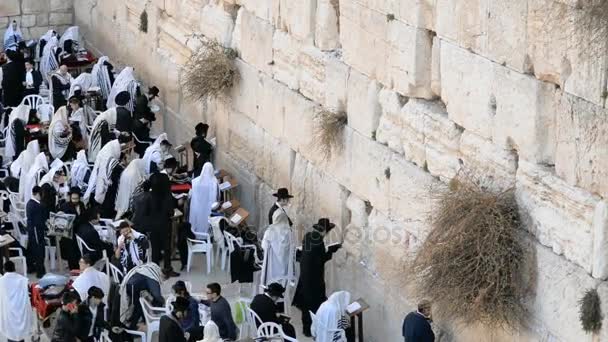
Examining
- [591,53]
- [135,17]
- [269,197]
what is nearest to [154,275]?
[269,197]

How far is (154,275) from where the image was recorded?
15.1 metres

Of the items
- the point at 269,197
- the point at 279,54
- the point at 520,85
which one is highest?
the point at 520,85

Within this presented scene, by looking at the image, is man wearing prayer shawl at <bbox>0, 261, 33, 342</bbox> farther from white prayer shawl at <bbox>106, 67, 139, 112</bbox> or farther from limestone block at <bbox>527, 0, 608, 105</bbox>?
white prayer shawl at <bbox>106, 67, 139, 112</bbox>

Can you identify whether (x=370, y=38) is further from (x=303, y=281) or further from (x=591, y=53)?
(x=591, y=53)

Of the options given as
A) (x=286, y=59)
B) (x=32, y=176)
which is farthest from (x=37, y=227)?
(x=286, y=59)

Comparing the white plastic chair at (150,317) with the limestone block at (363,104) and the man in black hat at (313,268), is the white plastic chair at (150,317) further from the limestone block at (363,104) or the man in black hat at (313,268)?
the limestone block at (363,104)

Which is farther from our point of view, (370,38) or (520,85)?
(370,38)

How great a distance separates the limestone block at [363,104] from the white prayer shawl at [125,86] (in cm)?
592

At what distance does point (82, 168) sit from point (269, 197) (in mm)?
2313

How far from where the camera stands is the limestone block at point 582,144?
1172 centimetres

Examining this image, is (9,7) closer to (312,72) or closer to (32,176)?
(32,176)

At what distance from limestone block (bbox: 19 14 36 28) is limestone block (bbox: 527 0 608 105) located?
14760 mm

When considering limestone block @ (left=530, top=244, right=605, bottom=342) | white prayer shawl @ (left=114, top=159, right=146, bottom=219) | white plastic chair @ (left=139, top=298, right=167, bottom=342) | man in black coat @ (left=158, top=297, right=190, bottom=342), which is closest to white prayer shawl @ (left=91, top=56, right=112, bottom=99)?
white prayer shawl @ (left=114, top=159, right=146, bottom=219)

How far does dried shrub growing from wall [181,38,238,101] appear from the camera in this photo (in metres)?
18.5
